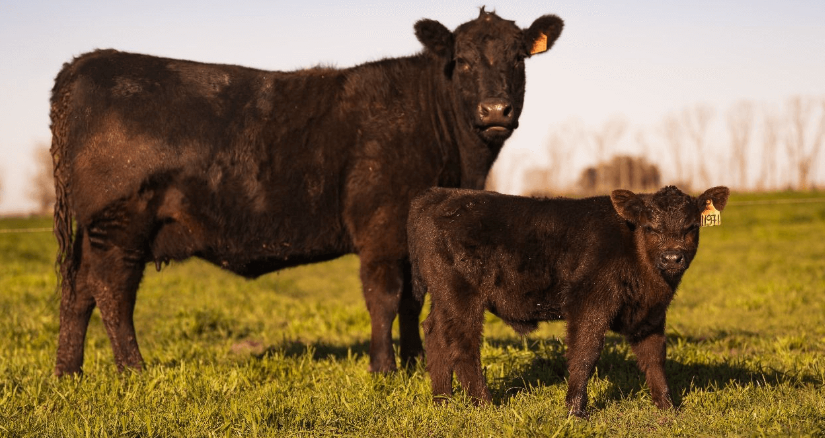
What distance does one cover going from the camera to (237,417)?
5520mm

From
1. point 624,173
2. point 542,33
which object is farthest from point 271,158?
point 624,173

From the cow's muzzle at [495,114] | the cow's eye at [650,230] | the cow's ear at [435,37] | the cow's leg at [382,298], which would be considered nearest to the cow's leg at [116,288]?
the cow's leg at [382,298]

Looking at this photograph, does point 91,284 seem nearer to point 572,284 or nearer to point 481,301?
point 481,301

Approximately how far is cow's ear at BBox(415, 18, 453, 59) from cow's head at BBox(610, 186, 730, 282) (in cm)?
259

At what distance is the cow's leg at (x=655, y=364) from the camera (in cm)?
583

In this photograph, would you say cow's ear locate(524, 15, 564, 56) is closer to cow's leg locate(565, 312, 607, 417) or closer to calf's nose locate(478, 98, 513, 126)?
calf's nose locate(478, 98, 513, 126)

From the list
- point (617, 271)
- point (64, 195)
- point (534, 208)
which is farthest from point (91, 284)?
point (617, 271)

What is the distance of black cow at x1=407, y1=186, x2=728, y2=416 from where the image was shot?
223 inches

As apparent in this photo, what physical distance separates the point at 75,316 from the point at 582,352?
4933 millimetres

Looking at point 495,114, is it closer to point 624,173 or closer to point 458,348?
point 458,348

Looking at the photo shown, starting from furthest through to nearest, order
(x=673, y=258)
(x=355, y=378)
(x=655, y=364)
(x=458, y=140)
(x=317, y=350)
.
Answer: (x=317, y=350)
(x=458, y=140)
(x=355, y=378)
(x=655, y=364)
(x=673, y=258)

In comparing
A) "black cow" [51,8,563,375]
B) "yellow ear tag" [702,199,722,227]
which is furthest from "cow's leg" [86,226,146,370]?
"yellow ear tag" [702,199,722,227]

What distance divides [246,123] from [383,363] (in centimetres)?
243

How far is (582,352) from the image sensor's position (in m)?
5.63
